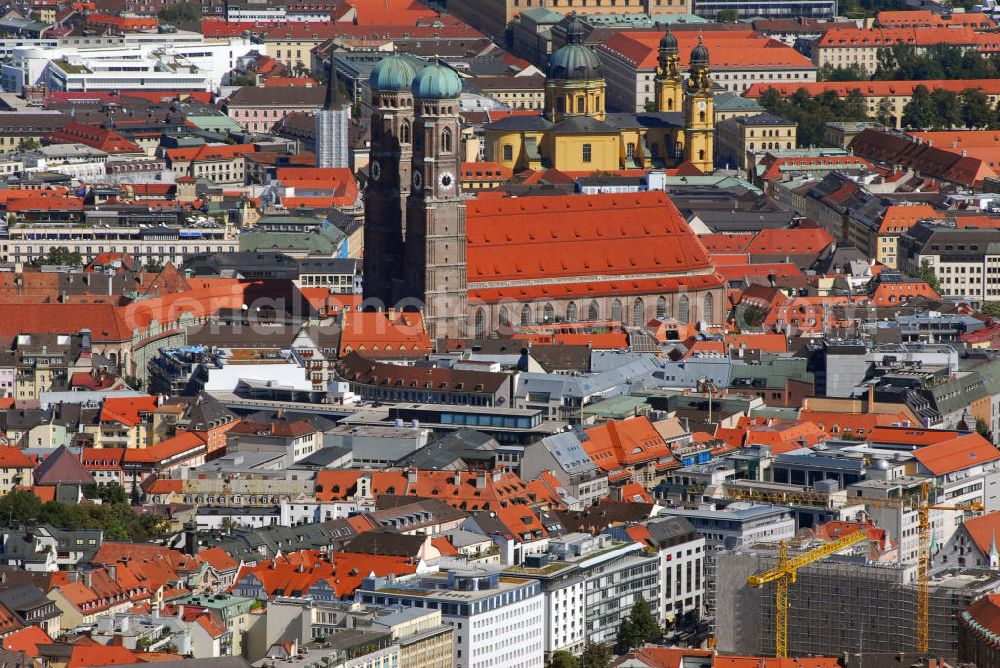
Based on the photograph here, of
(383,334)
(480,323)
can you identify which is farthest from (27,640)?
(480,323)

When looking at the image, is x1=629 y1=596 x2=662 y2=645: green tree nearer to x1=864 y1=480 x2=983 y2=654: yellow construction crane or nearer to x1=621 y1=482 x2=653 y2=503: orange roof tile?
x1=864 y1=480 x2=983 y2=654: yellow construction crane

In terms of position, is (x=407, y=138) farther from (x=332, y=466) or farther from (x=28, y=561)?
(x=28, y=561)

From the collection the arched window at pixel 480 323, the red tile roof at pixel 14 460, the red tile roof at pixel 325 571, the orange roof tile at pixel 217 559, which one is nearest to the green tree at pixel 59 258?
the arched window at pixel 480 323

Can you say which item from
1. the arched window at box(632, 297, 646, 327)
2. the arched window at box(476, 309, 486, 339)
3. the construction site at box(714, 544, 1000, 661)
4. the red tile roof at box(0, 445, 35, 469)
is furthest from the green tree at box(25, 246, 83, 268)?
the construction site at box(714, 544, 1000, 661)

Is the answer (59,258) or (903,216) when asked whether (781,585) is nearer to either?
(59,258)

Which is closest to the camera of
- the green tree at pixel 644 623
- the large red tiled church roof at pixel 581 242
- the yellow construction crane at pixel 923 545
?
the yellow construction crane at pixel 923 545

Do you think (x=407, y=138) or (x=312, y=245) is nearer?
(x=407, y=138)

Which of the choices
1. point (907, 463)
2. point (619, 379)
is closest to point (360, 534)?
point (907, 463)

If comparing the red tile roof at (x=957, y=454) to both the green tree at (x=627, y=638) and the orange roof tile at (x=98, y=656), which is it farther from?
the orange roof tile at (x=98, y=656)
